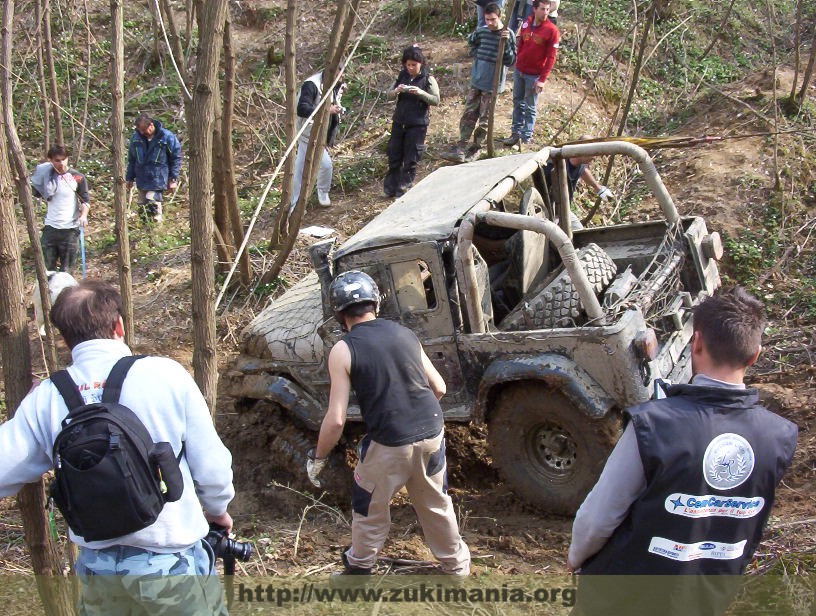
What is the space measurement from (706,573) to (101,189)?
38.6 feet

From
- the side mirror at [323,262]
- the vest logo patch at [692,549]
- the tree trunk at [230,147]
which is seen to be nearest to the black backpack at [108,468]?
Answer: the vest logo patch at [692,549]

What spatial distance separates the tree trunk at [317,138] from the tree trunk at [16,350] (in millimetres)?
3828

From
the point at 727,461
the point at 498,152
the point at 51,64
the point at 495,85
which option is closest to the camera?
the point at 727,461

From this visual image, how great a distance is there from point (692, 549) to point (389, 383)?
1865mm

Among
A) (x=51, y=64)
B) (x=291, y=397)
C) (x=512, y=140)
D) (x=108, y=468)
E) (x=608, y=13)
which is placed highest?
(x=608, y=13)

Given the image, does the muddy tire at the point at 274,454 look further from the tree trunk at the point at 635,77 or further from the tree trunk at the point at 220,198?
the tree trunk at the point at 635,77

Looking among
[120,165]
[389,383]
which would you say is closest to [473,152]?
[120,165]

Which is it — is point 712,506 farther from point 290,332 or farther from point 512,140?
point 512,140

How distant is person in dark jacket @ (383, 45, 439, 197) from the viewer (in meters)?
9.56

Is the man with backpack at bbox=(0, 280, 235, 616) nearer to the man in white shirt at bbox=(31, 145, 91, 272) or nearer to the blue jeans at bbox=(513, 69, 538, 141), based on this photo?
the man in white shirt at bbox=(31, 145, 91, 272)

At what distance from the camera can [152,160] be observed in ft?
35.6

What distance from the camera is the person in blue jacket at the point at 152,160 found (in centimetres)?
1072

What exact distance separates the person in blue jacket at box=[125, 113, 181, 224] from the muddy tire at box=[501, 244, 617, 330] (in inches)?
258

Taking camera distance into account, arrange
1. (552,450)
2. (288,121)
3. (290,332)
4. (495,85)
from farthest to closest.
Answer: (495,85) < (288,121) < (290,332) < (552,450)
